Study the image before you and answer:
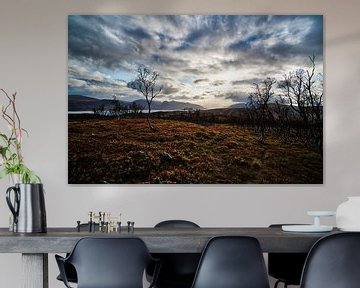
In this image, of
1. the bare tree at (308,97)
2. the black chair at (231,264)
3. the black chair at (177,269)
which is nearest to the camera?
the black chair at (231,264)

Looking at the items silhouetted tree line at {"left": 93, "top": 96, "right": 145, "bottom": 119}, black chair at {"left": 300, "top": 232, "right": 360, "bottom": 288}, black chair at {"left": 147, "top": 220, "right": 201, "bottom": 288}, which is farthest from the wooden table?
silhouetted tree line at {"left": 93, "top": 96, "right": 145, "bottom": 119}

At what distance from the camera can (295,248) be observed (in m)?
3.33

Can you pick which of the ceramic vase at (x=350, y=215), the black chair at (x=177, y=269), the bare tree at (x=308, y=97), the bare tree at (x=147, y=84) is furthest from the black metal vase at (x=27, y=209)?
the bare tree at (x=308, y=97)

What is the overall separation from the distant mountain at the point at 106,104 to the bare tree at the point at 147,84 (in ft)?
0.18

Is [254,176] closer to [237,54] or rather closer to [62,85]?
[237,54]

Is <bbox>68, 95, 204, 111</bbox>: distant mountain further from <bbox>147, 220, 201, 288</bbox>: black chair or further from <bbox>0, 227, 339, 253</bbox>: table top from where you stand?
<bbox>0, 227, 339, 253</bbox>: table top

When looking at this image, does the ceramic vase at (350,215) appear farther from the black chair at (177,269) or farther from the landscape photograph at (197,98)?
the landscape photograph at (197,98)

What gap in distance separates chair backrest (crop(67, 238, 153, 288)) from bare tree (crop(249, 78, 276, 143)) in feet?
8.46

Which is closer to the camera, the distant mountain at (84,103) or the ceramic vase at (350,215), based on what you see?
the ceramic vase at (350,215)

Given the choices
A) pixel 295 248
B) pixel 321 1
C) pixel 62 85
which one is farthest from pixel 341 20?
pixel 295 248

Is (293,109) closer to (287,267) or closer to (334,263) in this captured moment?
(287,267)

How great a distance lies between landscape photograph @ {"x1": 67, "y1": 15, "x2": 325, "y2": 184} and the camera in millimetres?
5508

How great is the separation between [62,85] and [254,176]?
176 centimetres

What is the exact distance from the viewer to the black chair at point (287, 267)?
14.2 ft
